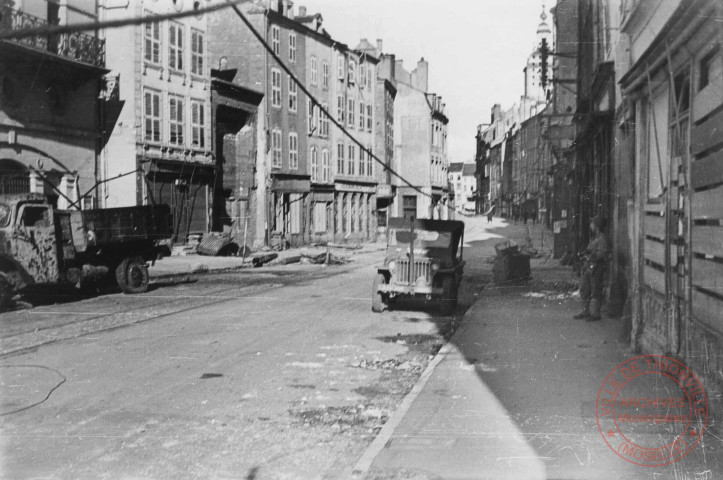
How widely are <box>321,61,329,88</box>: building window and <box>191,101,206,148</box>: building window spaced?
50.1 ft

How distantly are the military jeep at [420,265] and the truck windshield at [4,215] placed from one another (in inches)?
315

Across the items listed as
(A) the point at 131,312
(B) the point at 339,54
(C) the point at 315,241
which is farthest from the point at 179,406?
(B) the point at 339,54

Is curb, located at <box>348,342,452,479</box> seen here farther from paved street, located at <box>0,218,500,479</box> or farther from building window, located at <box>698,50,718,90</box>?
building window, located at <box>698,50,718,90</box>

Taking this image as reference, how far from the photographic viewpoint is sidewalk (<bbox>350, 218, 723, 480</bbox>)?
5.27 meters

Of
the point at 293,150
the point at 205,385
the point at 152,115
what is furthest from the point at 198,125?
the point at 205,385

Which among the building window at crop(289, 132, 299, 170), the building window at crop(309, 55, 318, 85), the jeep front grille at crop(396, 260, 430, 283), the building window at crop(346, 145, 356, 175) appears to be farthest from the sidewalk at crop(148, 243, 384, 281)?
the building window at crop(346, 145, 356, 175)

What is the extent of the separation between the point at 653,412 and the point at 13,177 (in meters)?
21.8

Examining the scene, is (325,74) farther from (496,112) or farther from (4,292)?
(496,112)

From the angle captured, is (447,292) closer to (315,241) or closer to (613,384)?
(613,384)

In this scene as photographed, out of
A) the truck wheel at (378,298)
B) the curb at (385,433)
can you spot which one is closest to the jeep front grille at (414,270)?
the truck wheel at (378,298)

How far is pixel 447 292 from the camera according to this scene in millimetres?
14383

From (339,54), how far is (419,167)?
1952 cm

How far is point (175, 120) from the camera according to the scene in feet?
102

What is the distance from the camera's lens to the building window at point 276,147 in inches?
1603
